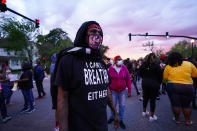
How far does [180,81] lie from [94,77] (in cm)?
325

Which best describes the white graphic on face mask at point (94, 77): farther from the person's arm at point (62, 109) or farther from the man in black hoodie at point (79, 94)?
the person's arm at point (62, 109)

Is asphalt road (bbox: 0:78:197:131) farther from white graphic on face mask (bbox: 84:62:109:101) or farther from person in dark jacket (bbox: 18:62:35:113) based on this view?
white graphic on face mask (bbox: 84:62:109:101)

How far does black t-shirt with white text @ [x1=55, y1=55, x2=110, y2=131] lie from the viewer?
1321 mm

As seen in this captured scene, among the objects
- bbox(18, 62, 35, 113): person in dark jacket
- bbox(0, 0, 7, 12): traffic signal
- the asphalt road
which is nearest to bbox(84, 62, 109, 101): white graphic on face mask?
the asphalt road

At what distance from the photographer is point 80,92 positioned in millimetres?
1331

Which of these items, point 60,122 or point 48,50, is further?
point 48,50

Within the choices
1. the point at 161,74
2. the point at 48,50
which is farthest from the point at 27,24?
the point at 161,74

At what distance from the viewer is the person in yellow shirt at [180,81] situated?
3.67m

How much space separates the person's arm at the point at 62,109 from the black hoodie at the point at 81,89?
0.05m

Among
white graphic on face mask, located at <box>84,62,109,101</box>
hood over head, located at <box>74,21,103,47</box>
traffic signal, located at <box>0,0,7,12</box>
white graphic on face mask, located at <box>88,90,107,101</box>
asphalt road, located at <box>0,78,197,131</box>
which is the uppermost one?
traffic signal, located at <box>0,0,7,12</box>

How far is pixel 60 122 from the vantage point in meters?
1.29

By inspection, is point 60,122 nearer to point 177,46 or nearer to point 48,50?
point 48,50

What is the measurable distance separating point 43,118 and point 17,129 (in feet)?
2.98

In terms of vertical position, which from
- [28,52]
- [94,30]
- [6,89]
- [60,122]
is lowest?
[6,89]
